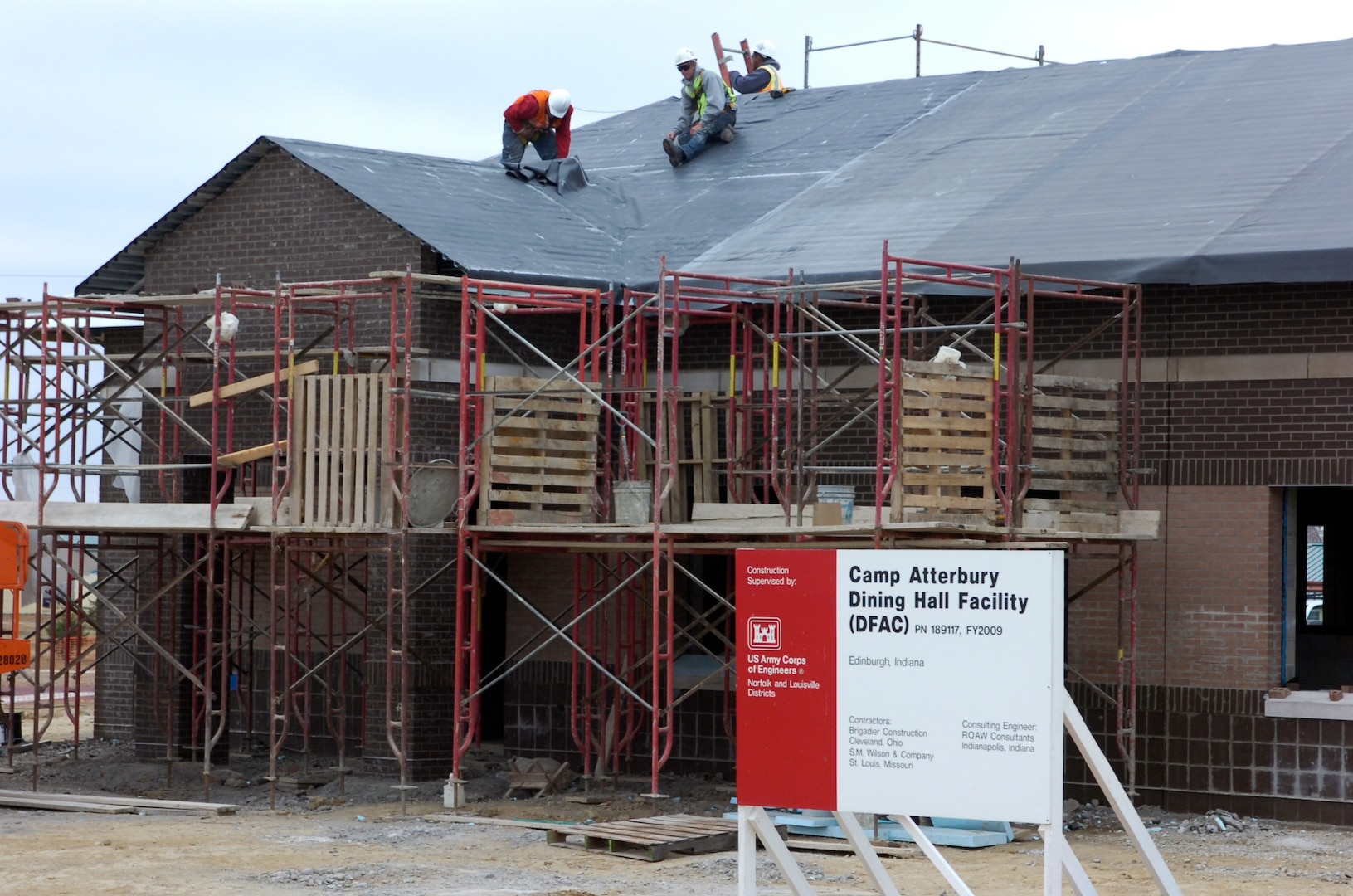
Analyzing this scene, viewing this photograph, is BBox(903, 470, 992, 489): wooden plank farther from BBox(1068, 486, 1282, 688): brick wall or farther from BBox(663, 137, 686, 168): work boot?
BBox(663, 137, 686, 168): work boot

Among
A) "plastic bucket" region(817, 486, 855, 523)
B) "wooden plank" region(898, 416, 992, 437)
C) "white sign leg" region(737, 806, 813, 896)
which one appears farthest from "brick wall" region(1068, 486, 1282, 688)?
"white sign leg" region(737, 806, 813, 896)

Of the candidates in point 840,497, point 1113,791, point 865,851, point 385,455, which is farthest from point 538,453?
point 1113,791

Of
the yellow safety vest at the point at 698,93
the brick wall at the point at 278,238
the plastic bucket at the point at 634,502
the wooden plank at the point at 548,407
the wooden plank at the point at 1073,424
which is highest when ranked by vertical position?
the yellow safety vest at the point at 698,93

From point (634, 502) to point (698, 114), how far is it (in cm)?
822

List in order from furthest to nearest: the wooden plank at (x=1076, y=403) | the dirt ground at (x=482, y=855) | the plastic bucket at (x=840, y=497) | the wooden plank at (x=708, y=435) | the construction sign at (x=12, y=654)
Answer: the wooden plank at (x=708, y=435) < the construction sign at (x=12, y=654) < the wooden plank at (x=1076, y=403) < the plastic bucket at (x=840, y=497) < the dirt ground at (x=482, y=855)

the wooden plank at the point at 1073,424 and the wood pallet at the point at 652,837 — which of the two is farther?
the wooden plank at the point at 1073,424

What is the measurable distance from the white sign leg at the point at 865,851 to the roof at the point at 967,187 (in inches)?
289

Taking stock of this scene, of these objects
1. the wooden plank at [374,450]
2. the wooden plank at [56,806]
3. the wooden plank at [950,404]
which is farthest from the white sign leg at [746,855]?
the wooden plank at [56,806]

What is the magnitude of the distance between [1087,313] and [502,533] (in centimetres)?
570

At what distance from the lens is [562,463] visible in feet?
61.0

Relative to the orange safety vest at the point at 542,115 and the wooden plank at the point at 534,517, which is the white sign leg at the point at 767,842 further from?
the orange safety vest at the point at 542,115

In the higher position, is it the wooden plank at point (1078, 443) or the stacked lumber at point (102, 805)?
the wooden plank at point (1078, 443)

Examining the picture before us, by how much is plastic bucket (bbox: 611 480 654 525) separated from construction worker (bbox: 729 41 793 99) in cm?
1053

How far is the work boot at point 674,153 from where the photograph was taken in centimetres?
2419
